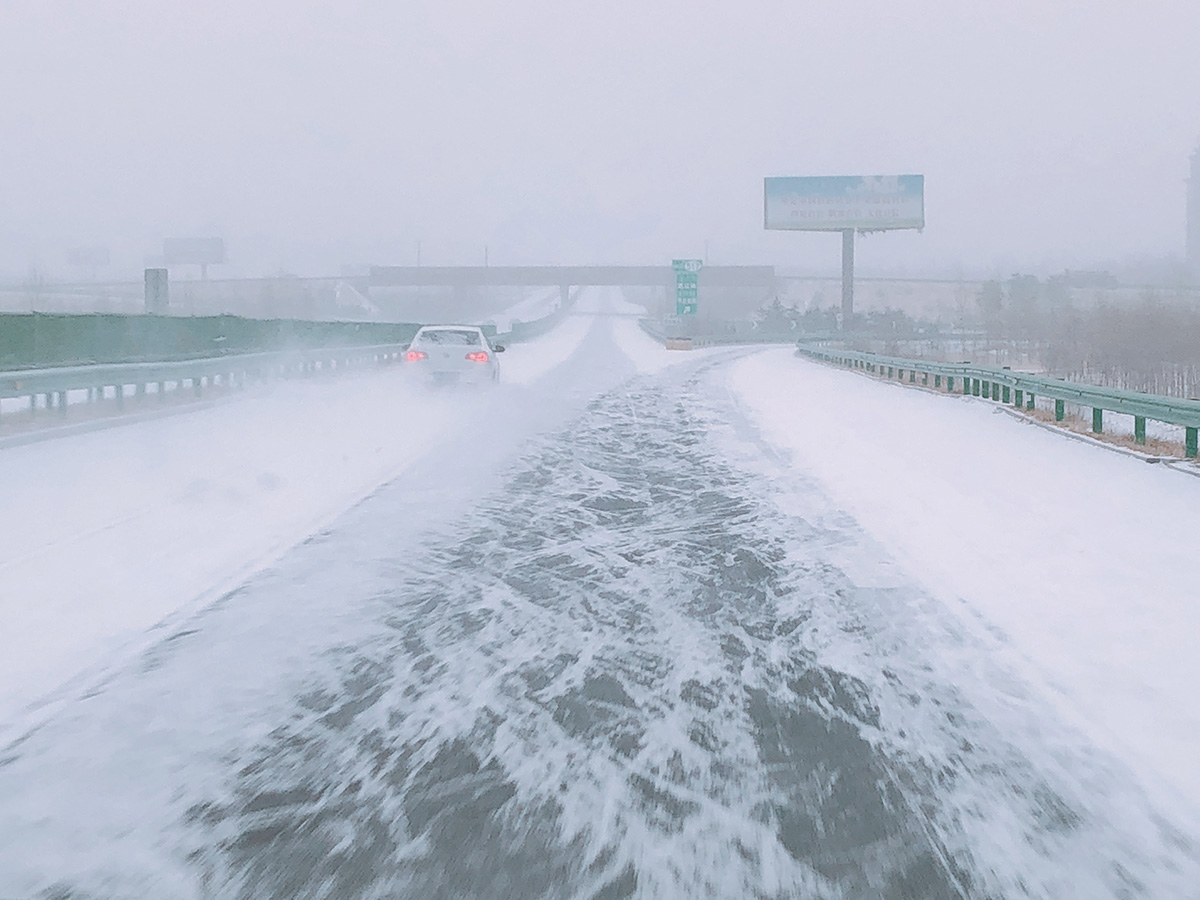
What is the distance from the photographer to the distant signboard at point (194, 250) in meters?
135

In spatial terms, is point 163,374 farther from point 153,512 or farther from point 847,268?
point 847,268

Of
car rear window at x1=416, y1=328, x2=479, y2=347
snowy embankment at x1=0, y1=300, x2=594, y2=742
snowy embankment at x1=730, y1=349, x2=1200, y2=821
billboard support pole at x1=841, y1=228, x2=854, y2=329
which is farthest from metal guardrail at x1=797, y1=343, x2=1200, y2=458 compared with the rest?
billboard support pole at x1=841, y1=228, x2=854, y2=329

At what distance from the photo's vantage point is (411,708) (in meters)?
5.11

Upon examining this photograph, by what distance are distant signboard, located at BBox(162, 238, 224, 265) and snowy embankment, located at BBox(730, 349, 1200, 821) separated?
12676 centimetres

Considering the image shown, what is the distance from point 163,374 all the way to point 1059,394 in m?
15.6

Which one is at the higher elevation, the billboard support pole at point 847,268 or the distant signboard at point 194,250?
the distant signboard at point 194,250

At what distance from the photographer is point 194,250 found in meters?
135

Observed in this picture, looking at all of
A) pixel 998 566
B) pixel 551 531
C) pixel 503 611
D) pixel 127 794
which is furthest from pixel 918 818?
pixel 551 531

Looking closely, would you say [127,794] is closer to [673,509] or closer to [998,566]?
[998,566]

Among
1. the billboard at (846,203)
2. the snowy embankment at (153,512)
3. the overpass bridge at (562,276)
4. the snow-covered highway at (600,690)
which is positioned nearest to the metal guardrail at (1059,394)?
the snow-covered highway at (600,690)

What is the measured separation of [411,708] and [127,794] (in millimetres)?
1272

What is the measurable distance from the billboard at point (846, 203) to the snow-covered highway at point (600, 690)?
209 ft

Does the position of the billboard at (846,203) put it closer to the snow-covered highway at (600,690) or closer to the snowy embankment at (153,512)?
the snowy embankment at (153,512)

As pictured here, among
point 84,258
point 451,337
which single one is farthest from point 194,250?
point 451,337
